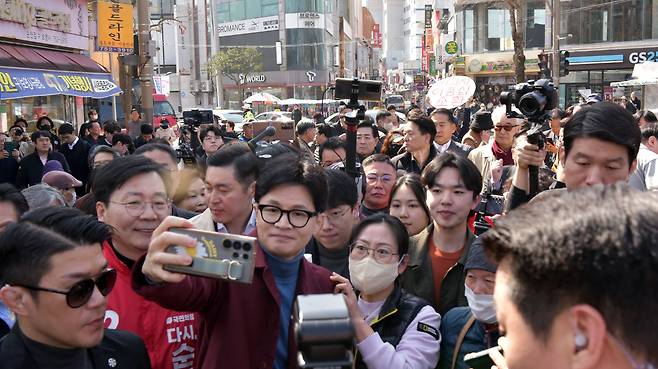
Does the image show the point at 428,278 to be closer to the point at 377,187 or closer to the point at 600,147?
the point at 600,147

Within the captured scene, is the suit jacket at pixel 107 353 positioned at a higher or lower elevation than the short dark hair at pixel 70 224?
lower

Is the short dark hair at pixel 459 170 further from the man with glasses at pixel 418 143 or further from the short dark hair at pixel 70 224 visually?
the man with glasses at pixel 418 143

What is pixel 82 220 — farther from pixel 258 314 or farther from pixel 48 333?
pixel 258 314

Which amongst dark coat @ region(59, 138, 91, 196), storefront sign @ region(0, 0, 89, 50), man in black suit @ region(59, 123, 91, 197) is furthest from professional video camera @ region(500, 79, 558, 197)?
storefront sign @ region(0, 0, 89, 50)

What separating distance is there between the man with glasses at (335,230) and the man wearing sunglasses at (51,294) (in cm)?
164

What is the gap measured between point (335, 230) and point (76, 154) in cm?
765

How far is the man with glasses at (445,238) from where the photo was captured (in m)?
3.46

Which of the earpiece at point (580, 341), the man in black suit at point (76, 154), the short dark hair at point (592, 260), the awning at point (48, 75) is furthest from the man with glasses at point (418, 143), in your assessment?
the awning at point (48, 75)

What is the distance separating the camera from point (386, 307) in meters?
2.97

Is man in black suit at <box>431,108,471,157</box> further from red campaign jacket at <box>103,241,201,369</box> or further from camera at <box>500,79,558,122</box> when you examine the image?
red campaign jacket at <box>103,241,201,369</box>

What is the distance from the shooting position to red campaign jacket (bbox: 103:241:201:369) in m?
2.77

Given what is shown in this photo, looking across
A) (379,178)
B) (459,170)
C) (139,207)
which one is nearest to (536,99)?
(459,170)

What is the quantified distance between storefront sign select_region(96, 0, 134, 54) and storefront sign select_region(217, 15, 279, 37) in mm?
41930

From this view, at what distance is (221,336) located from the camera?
2.32 meters
